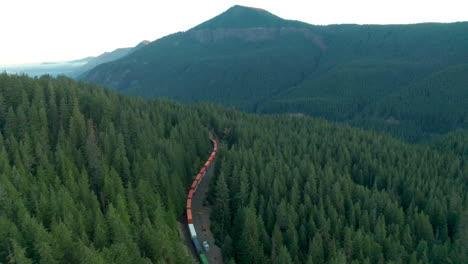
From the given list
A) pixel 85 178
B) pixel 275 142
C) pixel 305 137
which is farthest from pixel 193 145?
pixel 305 137

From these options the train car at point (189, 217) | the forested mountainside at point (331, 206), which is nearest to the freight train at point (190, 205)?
A: the train car at point (189, 217)

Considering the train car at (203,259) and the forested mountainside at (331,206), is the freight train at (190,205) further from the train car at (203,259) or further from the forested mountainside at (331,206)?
the forested mountainside at (331,206)

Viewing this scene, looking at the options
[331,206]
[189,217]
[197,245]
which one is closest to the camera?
[197,245]

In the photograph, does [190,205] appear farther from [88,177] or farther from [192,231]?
[88,177]

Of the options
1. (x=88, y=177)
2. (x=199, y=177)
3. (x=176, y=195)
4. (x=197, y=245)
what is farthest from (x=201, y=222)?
(x=88, y=177)

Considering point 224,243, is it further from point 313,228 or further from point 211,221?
point 313,228

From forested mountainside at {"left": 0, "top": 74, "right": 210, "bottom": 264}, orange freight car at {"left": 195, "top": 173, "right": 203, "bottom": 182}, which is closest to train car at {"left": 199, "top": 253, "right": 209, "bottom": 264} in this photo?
forested mountainside at {"left": 0, "top": 74, "right": 210, "bottom": 264}

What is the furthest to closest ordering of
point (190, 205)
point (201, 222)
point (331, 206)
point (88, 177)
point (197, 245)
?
point (190, 205)
point (331, 206)
point (201, 222)
point (88, 177)
point (197, 245)
